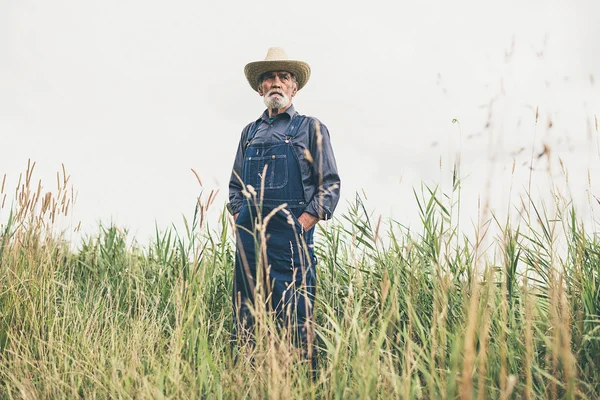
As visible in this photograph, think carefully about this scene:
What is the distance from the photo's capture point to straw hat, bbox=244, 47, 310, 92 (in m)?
4.18

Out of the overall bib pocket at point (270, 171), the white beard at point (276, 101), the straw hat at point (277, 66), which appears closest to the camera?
the overall bib pocket at point (270, 171)

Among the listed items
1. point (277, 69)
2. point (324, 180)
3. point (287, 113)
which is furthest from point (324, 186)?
point (277, 69)

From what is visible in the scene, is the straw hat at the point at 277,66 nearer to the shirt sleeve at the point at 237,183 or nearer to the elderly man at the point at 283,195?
the elderly man at the point at 283,195

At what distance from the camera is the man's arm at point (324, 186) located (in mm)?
3523

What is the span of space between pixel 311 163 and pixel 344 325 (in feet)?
3.94

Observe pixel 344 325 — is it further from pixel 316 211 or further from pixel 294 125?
pixel 294 125

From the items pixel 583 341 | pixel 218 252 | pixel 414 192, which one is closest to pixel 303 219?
pixel 414 192

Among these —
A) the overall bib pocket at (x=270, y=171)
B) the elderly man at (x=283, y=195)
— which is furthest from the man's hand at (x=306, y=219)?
the overall bib pocket at (x=270, y=171)

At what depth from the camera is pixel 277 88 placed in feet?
13.2

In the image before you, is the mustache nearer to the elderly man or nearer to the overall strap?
the elderly man

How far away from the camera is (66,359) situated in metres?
2.88

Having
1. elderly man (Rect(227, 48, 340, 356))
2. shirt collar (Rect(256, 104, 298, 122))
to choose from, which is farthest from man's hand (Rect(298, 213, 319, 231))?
shirt collar (Rect(256, 104, 298, 122))

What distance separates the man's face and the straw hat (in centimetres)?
8

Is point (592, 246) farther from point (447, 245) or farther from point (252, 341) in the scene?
point (252, 341)
